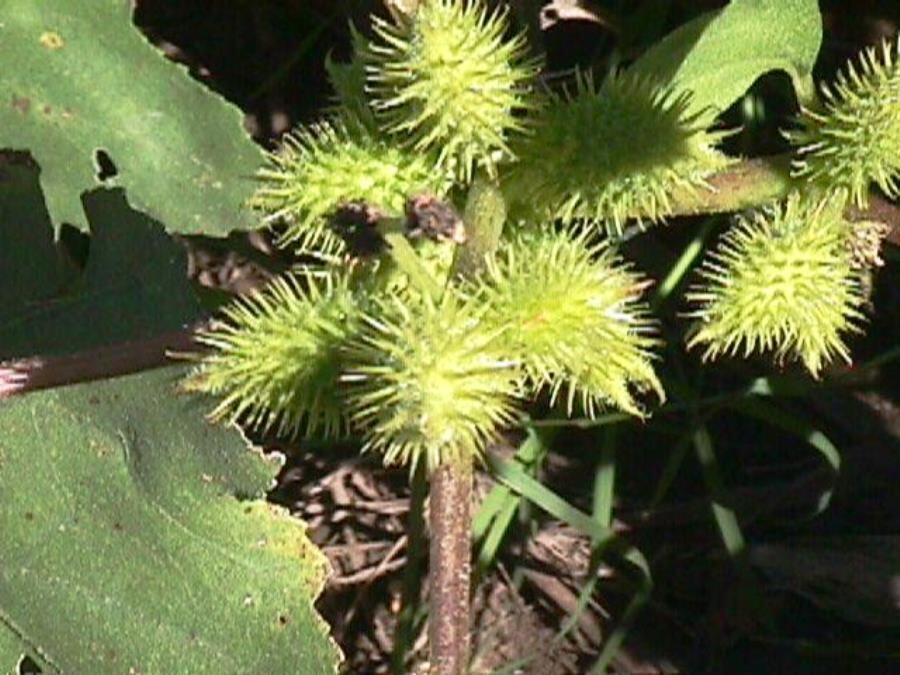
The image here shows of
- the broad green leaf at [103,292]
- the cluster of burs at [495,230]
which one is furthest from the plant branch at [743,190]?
the broad green leaf at [103,292]

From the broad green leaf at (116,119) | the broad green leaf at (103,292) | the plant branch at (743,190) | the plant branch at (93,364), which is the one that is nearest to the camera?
the plant branch at (743,190)

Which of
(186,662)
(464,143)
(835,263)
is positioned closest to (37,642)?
(186,662)

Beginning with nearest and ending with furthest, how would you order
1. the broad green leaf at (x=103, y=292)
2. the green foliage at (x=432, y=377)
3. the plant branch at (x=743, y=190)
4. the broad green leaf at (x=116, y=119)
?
1. the green foliage at (x=432, y=377)
2. the plant branch at (x=743, y=190)
3. the broad green leaf at (x=103, y=292)
4. the broad green leaf at (x=116, y=119)

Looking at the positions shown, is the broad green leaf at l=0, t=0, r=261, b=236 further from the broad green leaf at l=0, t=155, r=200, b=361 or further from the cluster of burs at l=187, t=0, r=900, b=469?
the cluster of burs at l=187, t=0, r=900, b=469

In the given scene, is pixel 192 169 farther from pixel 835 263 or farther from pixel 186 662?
pixel 835 263

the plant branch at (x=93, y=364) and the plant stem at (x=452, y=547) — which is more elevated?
the plant stem at (x=452, y=547)

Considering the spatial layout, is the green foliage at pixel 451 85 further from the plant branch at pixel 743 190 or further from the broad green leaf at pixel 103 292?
the broad green leaf at pixel 103 292

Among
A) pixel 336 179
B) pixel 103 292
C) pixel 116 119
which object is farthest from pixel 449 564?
pixel 116 119
